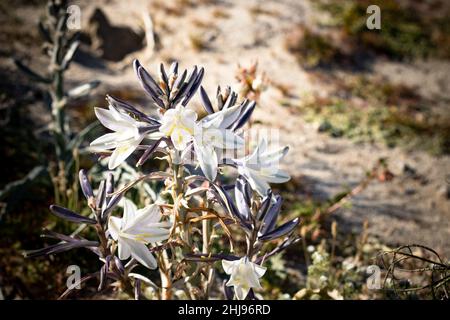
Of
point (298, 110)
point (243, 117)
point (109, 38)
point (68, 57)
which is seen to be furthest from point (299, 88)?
point (243, 117)

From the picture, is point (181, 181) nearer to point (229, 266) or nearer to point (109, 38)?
point (229, 266)

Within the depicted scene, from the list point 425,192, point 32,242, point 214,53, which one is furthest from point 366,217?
point 214,53

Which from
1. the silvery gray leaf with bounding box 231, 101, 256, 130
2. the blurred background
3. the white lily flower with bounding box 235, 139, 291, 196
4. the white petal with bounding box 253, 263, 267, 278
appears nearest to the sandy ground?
the blurred background

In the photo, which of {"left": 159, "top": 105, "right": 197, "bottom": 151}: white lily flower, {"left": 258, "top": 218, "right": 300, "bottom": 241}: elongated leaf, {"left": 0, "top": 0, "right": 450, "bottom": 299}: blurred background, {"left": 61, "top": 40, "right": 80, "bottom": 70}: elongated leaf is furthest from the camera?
{"left": 61, "top": 40, "right": 80, "bottom": 70}: elongated leaf

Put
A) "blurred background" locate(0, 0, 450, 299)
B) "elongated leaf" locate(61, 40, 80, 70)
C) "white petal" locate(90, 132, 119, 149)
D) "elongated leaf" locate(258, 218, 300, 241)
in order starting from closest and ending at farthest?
Result: "white petal" locate(90, 132, 119, 149) < "elongated leaf" locate(258, 218, 300, 241) < "blurred background" locate(0, 0, 450, 299) < "elongated leaf" locate(61, 40, 80, 70)

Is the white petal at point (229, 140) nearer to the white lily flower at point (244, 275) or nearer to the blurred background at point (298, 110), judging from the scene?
the white lily flower at point (244, 275)

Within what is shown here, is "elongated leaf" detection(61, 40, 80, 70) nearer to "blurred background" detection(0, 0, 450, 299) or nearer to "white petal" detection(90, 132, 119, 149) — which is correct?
"blurred background" detection(0, 0, 450, 299)
